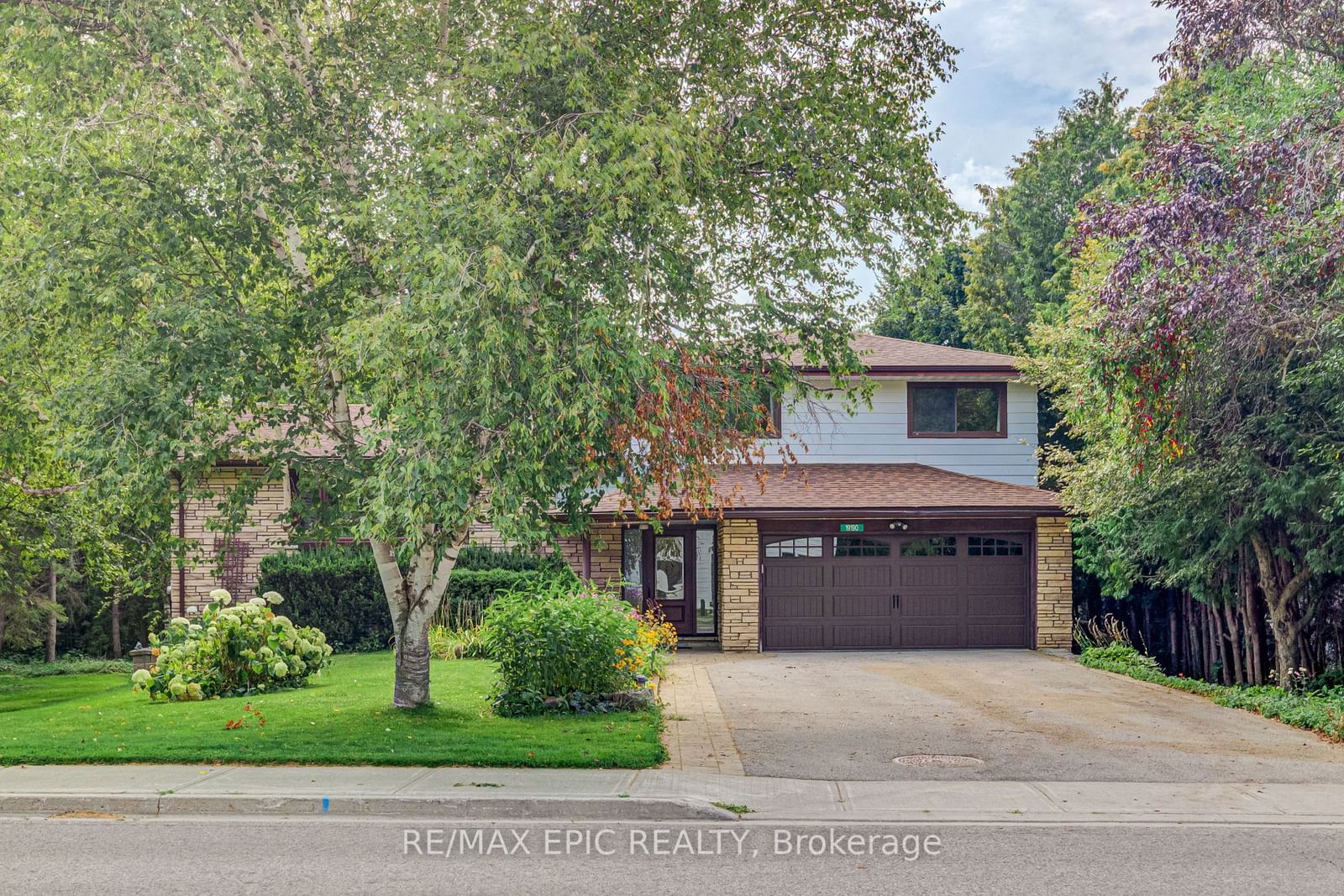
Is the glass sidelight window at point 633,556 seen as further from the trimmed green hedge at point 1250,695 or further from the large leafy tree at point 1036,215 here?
the large leafy tree at point 1036,215

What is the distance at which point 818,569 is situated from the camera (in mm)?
21750

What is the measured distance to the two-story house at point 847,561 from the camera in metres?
21.3

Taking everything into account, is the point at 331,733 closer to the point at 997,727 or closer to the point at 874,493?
the point at 997,727

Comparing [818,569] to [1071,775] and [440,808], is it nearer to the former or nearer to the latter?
[1071,775]

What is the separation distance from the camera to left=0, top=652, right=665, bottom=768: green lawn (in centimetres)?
1027

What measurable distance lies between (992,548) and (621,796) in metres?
14.6

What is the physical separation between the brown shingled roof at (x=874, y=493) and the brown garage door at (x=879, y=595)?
873 millimetres

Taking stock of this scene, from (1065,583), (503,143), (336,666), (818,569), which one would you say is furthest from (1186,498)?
(336,666)

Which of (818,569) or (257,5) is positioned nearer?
(257,5)

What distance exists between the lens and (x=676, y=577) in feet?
75.8

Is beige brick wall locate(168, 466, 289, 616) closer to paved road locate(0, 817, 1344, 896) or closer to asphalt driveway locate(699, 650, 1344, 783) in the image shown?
asphalt driveway locate(699, 650, 1344, 783)

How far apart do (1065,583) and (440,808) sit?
15787 mm

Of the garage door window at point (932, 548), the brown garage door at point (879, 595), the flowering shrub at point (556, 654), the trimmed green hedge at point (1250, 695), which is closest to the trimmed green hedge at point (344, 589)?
the brown garage door at point (879, 595)

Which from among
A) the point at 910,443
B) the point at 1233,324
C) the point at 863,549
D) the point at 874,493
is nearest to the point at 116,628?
the point at 863,549
